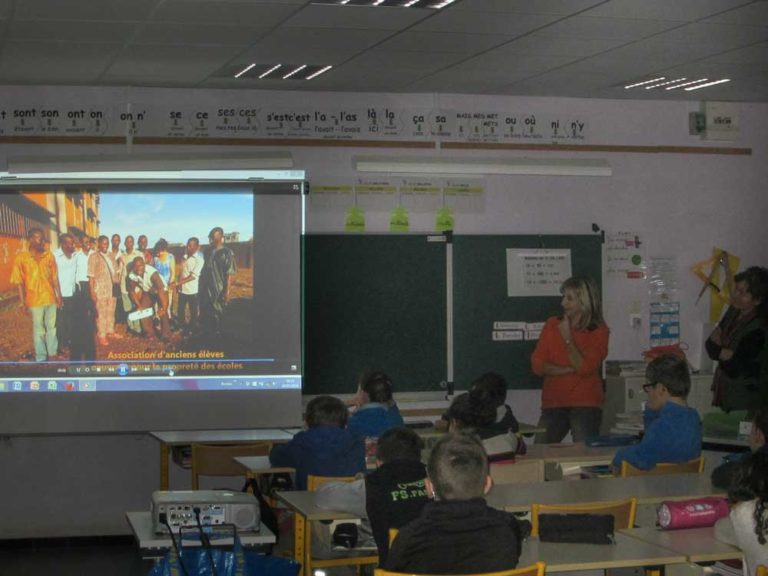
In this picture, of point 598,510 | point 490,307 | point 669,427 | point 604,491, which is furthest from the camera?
point 490,307

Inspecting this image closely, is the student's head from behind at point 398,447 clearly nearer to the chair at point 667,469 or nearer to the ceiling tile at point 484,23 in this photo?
the chair at point 667,469

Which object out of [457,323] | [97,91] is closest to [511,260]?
[457,323]

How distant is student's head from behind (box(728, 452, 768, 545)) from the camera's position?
3.53 m

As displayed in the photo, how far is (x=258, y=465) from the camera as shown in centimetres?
595

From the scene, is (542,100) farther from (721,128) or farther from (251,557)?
(251,557)

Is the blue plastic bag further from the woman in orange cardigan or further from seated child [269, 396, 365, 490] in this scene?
the woman in orange cardigan

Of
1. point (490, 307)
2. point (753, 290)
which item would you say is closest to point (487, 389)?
point (753, 290)

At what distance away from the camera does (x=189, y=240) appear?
7.04 m

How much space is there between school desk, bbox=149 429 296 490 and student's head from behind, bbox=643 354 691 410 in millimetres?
2419

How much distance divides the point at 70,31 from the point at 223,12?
0.92m

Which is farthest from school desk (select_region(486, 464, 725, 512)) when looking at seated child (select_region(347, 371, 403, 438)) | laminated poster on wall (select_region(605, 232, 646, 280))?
laminated poster on wall (select_region(605, 232, 646, 280))

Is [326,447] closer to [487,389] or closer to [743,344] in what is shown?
[487,389]

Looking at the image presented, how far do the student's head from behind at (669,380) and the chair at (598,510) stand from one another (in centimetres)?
125

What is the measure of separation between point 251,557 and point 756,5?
336cm
